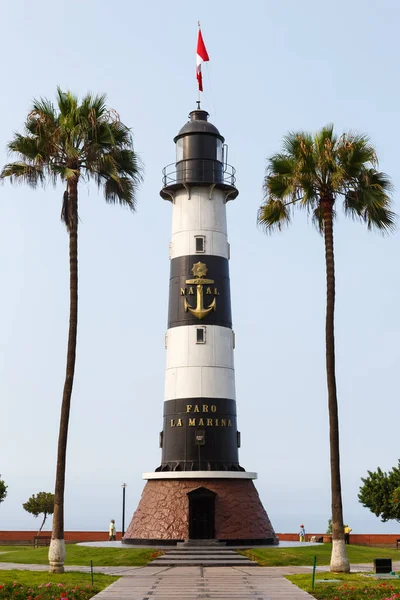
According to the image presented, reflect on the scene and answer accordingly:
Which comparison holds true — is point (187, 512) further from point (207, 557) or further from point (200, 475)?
point (207, 557)

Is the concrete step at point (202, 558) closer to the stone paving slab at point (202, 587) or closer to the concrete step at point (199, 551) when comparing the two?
the concrete step at point (199, 551)

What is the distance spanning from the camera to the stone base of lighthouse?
37188 mm

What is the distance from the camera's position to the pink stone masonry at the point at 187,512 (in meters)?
37.2

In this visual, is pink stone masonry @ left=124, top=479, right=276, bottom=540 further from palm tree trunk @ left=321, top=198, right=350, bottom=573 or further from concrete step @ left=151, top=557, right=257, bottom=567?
palm tree trunk @ left=321, top=198, right=350, bottom=573

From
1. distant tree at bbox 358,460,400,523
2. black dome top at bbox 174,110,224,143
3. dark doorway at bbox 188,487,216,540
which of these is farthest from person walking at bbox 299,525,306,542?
black dome top at bbox 174,110,224,143

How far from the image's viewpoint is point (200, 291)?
40500 mm

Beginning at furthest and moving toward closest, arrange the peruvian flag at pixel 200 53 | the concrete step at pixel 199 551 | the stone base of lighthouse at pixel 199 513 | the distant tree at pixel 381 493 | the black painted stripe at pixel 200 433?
the distant tree at pixel 381 493 < the peruvian flag at pixel 200 53 < the black painted stripe at pixel 200 433 < the stone base of lighthouse at pixel 199 513 < the concrete step at pixel 199 551

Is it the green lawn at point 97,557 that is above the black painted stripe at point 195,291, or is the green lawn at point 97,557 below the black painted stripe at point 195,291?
below

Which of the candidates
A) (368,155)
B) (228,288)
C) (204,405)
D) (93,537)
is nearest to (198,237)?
(228,288)

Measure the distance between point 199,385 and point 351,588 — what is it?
1805 centimetres

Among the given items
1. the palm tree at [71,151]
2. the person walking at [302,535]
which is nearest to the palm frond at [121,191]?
the palm tree at [71,151]

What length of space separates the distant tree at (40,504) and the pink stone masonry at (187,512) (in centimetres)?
1538

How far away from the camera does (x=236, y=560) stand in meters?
32.9

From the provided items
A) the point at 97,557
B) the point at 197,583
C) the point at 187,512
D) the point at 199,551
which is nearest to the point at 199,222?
the point at 187,512
